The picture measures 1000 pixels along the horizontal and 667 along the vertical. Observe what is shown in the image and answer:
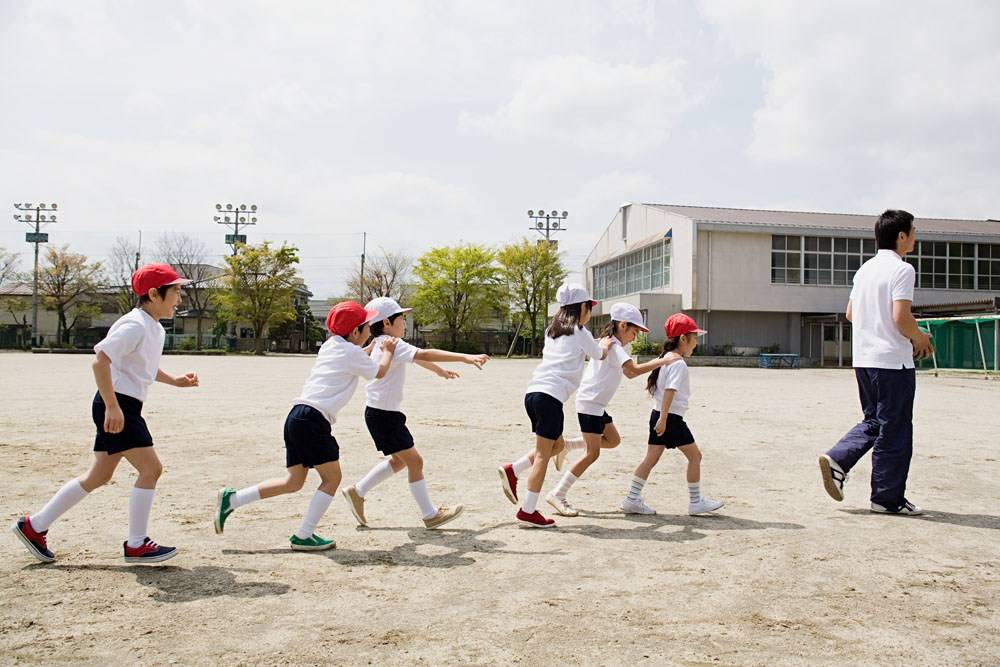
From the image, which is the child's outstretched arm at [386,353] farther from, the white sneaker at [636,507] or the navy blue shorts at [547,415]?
the white sneaker at [636,507]

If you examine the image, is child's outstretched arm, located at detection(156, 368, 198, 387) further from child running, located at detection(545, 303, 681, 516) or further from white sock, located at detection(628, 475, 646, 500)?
white sock, located at detection(628, 475, 646, 500)

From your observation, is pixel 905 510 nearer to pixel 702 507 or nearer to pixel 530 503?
pixel 702 507

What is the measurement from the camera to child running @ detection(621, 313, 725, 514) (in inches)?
209

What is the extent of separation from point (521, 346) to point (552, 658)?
62.3 meters

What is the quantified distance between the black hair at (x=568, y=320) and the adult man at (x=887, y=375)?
2059 millimetres

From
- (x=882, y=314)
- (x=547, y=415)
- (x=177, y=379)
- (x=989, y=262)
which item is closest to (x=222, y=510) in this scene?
(x=177, y=379)

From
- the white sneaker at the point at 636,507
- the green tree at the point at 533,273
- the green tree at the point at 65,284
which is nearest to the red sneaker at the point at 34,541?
the white sneaker at the point at 636,507

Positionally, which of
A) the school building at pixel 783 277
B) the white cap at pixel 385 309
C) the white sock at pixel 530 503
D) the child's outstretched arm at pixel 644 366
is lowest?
the white sock at pixel 530 503

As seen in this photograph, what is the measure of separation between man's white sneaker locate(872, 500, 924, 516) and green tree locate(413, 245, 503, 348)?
53829 mm

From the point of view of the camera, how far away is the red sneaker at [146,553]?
4055mm

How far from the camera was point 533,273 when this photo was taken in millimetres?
57969

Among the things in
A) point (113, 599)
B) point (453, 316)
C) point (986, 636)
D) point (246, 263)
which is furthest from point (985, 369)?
point (246, 263)

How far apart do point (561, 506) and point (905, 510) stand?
7.91 feet

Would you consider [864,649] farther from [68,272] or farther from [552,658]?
[68,272]
